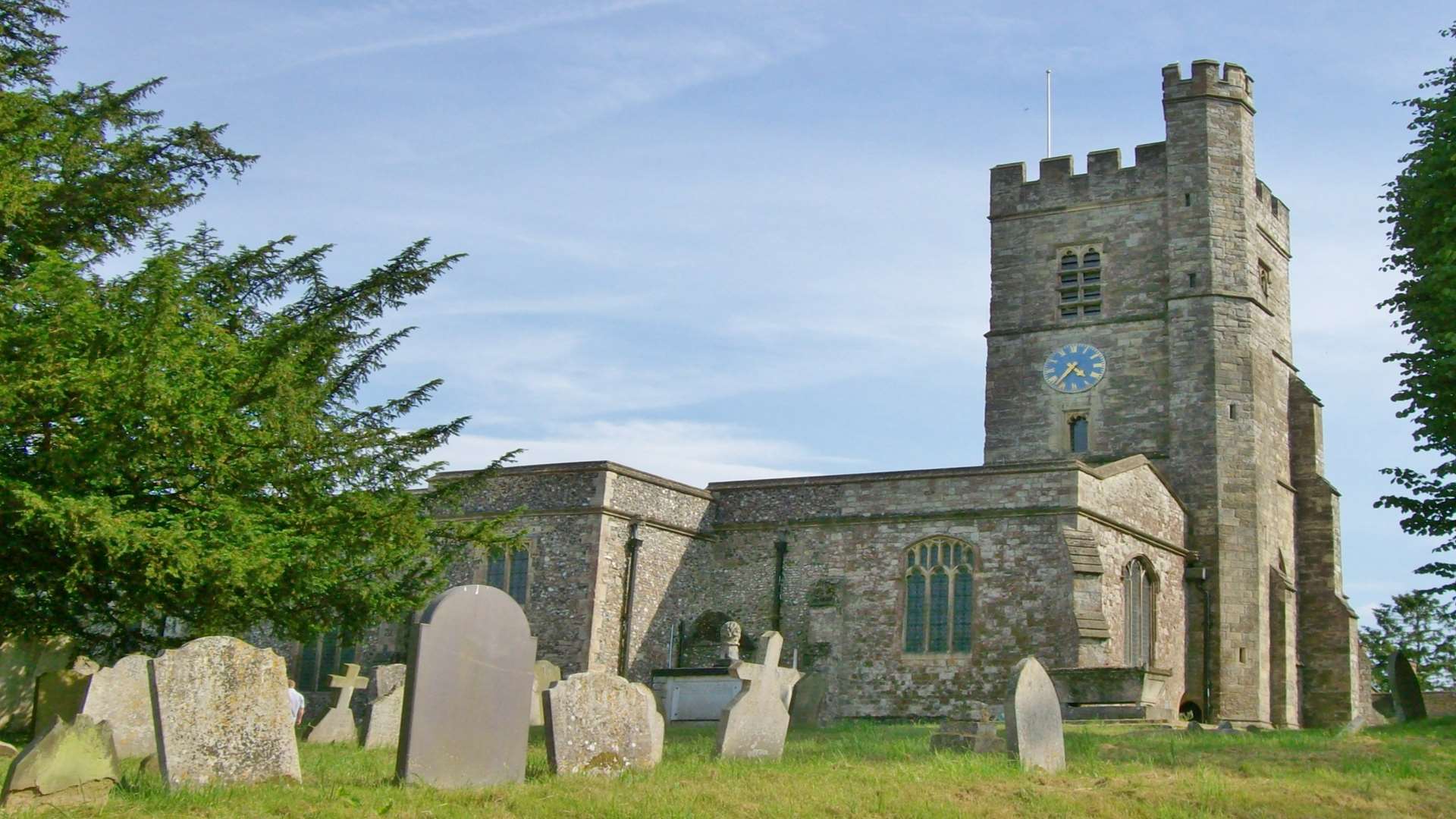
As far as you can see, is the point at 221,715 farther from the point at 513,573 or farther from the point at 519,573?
the point at 513,573

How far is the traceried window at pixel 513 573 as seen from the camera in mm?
28547

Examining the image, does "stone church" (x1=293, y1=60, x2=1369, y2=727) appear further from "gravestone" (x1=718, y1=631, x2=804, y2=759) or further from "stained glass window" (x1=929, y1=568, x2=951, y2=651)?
"gravestone" (x1=718, y1=631, x2=804, y2=759)

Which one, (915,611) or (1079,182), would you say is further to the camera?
(1079,182)

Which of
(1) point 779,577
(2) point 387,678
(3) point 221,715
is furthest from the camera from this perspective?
(1) point 779,577

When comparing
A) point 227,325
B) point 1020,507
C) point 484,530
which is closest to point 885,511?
point 1020,507

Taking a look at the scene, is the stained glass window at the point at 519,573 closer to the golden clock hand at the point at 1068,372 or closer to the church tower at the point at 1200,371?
the church tower at the point at 1200,371

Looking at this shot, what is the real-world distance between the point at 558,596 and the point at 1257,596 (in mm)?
14112

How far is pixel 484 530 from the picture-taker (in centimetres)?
1970

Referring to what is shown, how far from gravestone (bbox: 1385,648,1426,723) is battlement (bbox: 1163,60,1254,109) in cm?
1498

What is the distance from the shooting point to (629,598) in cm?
2838

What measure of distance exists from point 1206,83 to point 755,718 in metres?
23.7

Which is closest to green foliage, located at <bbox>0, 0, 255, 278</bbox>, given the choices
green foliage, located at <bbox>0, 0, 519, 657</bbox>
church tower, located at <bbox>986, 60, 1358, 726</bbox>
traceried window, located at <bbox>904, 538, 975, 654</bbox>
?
green foliage, located at <bbox>0, 0, 519, 657</bbox>

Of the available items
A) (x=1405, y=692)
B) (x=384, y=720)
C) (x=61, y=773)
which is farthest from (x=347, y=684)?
(x=1405, y=692)

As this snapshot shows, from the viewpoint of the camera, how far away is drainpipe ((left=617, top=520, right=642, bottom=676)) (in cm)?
2809
